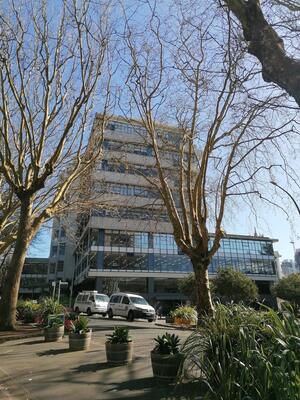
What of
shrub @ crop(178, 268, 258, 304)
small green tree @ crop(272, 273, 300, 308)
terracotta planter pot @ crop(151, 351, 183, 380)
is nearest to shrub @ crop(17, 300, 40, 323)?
terracotta planter pot @ crop(151, 351, 183, 380)

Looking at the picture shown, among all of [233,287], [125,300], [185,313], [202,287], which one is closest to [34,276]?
[233,287]

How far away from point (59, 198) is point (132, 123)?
17.8 feet

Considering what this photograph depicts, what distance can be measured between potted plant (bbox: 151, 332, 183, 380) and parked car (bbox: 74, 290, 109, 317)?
28745 mm

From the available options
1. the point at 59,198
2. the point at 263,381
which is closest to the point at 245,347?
the point at 263,381

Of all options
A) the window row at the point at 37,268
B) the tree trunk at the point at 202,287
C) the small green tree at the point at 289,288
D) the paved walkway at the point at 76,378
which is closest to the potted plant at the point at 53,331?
the paved walkway at the point at 76,378

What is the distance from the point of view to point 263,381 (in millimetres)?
3850

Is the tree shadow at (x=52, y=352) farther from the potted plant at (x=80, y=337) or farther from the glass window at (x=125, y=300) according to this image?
the glass window at (x=125, y=300)

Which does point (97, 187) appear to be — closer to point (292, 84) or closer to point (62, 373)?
point (62, 373)

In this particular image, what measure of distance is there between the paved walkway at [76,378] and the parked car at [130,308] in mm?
17399

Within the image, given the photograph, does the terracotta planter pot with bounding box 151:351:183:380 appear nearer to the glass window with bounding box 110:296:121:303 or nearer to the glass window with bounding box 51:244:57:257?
the glass window with bounding box 110:296:121:303

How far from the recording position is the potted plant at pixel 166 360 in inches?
271

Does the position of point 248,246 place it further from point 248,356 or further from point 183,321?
point 248,356

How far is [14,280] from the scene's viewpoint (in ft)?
51.3

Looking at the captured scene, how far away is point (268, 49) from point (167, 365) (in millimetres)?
5291
